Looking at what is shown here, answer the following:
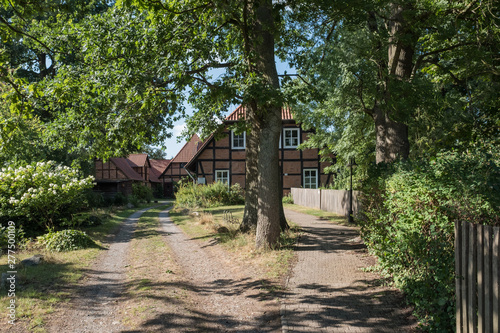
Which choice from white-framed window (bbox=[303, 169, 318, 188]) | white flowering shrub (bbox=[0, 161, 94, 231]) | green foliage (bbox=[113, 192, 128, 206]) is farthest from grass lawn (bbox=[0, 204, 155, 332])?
white-framed window (bbox=[303, 169, 318, 188])

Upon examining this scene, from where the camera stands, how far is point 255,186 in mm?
11930

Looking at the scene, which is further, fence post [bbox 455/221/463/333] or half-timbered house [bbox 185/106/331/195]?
half-timbered house [bbox 185/106/331/195]

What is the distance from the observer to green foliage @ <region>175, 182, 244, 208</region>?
25734 mm

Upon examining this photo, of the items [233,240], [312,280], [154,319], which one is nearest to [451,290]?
[312,280]

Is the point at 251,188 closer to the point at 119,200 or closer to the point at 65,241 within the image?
the point at 65,241

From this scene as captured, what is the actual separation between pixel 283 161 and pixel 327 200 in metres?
10.1

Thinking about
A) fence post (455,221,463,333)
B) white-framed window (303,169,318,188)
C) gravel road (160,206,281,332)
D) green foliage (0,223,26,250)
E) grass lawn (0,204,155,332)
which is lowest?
gravel road (160,206,281,332)

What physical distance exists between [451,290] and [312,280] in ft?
10.0

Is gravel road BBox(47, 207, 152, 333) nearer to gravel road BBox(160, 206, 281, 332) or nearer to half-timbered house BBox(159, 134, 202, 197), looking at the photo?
gravel road BBox(160, 206, 281, 332)

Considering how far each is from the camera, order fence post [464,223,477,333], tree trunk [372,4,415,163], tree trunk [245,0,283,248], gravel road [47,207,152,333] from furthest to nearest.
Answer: tree trunk [372,4,415,163] < tree trunk [245,0,283,248] < gravel road [47,207,152,333] < fence post [464,223,477,333]

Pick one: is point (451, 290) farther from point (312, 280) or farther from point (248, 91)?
point (248, 91)

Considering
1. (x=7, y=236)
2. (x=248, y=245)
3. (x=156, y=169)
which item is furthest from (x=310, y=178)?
Result: (x=156, y=169)

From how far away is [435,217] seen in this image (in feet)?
16.1

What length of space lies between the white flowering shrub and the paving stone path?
327 inches
